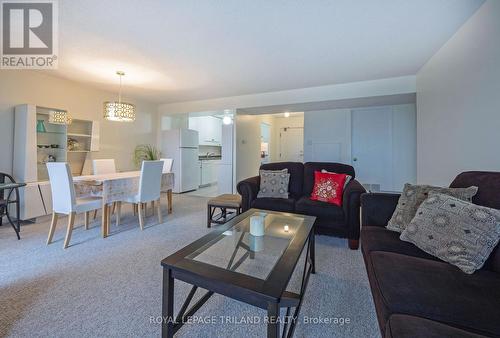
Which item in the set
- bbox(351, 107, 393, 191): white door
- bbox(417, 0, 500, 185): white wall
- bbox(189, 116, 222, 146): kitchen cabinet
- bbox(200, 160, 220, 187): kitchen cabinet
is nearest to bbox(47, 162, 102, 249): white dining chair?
bbox(417, 0, 500, 185): white wall

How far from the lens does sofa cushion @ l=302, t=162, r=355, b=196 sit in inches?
120

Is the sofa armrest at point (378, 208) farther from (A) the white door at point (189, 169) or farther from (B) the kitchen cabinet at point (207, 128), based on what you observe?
(B) the kitchen cabinet at point (207, 128)

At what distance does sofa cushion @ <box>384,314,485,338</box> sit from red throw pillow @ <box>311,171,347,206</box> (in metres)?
1.90

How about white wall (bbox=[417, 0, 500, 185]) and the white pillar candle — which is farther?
white wall (bbox=[417, 0, 500, 185])

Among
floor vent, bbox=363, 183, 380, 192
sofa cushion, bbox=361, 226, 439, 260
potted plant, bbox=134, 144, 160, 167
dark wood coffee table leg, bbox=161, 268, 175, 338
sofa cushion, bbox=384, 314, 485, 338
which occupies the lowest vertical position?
dark wood coffee table leg, bbox=161, 268, 175, 338

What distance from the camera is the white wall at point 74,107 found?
10.2 ft

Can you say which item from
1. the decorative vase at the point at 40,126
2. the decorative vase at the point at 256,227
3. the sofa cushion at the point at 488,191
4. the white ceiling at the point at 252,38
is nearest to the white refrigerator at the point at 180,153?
the white ceiling at the point at 252,38

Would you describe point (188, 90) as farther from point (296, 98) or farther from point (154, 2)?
point (154, 2)

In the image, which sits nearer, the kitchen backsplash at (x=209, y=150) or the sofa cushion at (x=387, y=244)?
the sofa cushion at (x=387, y=244)

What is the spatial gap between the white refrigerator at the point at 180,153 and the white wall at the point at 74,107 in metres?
0.40

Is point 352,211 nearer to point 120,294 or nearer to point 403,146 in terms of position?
point 120,294

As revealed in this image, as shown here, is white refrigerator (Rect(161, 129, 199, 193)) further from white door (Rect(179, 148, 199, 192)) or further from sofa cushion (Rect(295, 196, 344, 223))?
sofa cushion (Rect(295, 196, 344, 223))

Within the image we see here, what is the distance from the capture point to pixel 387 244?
144cm

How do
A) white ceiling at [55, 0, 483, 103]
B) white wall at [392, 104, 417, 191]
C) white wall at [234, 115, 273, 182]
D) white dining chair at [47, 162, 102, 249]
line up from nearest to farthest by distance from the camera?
white ceiling at [55, 0, 483, 103] → white dining chair at [47, 162, 102, 249] → white wall at [392, 104, 417, 191] → white wall at [234, 115, 273, 182]
